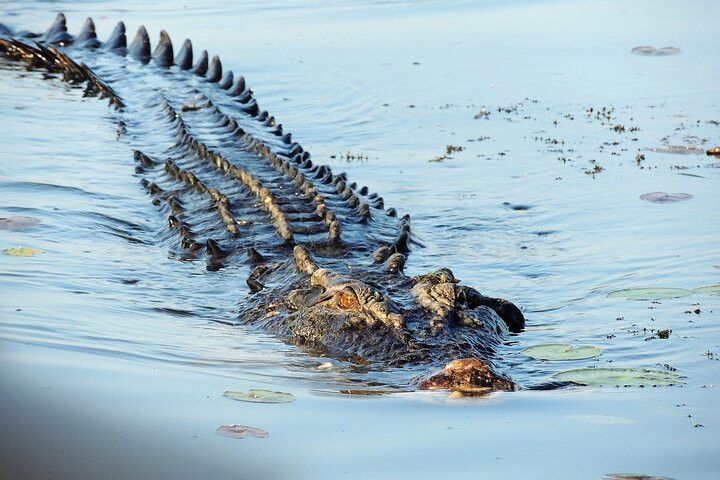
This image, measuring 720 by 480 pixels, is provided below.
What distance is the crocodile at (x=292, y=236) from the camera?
565cm

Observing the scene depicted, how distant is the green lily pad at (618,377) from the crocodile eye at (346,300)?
47.1 inches

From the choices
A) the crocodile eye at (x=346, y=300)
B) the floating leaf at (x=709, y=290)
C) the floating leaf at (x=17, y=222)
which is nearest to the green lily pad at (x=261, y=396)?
the crocodile eye at (x=346, y=300)

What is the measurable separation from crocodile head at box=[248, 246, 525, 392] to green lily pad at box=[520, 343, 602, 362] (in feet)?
0.72

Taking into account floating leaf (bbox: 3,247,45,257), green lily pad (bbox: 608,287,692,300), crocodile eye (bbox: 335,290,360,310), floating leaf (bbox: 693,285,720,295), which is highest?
crocodile eye (bbox: 335,290,360,310)

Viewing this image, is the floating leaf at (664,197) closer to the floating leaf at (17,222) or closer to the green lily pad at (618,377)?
the green lily pad at (618,377)

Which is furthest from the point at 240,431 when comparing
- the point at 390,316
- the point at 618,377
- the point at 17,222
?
the point at 17,222

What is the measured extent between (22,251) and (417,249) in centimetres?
286

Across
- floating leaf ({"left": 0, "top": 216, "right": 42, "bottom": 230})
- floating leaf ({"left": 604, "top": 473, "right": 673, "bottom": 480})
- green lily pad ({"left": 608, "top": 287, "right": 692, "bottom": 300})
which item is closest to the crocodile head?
green lily pad ({"left": 608, "top": 287, "right": 692, "bottom": 300})

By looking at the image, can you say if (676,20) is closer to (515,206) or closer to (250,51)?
(250,51)

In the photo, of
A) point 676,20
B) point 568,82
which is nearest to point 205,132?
point 568,82

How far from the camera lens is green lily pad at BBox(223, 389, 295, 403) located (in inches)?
182

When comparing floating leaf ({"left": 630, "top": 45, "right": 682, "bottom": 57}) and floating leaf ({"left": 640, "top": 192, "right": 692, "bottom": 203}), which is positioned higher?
floating leaf ({"left": 630, "top": 45, "right": 682, "bottom": 57})

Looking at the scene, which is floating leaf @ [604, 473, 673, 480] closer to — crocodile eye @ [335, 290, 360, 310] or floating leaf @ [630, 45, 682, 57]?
crocodile eye @ [335, 290, 360, 310]

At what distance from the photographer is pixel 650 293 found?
267 inches
